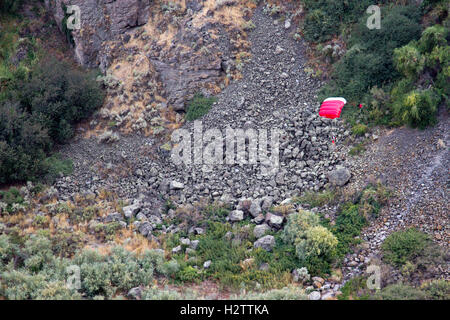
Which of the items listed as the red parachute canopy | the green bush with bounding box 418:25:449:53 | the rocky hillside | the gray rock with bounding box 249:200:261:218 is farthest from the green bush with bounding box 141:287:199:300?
the green bush with bounding box 418:25:449:53

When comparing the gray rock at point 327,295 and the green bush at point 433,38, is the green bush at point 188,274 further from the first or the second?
the green bush at point 433,38

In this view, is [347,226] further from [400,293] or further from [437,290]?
[437,290]

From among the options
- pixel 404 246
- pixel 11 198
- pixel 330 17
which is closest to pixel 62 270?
pixel 11 198

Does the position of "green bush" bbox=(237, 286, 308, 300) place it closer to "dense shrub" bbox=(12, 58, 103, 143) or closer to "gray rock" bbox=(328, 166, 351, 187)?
"gray rock" bbox=(328, 166, 351, 187)

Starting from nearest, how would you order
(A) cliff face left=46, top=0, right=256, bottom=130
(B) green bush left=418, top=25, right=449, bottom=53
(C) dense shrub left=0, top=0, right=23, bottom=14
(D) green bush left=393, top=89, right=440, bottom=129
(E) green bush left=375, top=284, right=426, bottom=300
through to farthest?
(E) green bush left=375, top=284, right=426, bottom=300 < (D) green bush left=393, top=89, right=440, bottom=129 < (B) green bush left=418, top=25, right=449, bottom=53 < (A) cliff face left=46, top=0, right=256, bottom=130 < (C) dense shrub left=0, top=0, right=23, bottom=14

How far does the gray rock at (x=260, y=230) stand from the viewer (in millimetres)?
12930

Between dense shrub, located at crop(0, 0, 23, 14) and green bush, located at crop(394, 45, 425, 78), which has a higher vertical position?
dense shrub, located at crop(0, 0, 23, 14)

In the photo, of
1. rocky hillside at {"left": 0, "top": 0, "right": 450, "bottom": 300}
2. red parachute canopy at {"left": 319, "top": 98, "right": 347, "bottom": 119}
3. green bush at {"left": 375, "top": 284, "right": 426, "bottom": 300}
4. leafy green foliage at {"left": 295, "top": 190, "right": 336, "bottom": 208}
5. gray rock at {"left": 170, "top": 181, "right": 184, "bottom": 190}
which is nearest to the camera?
green bush at {"left": 375, "top": 284, "right": 426, "bottom": 300}

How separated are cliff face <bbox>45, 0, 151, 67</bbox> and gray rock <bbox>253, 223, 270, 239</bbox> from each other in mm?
11610

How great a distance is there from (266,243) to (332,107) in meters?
6.46

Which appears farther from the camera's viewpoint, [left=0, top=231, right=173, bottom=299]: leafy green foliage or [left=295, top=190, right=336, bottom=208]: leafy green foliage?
[left=295, top=190, right=336, bottom=208]: leafy green foliage

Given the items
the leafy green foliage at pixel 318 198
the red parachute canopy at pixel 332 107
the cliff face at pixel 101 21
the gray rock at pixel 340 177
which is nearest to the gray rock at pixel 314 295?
the leafy green foliage at pixel 318 198

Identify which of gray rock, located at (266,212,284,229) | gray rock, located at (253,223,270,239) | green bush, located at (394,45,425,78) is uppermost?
green bush, located at (394,45,425,78)

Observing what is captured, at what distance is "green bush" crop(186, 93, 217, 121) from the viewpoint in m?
17.0
